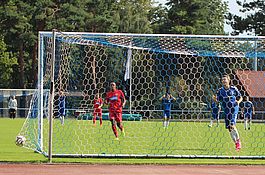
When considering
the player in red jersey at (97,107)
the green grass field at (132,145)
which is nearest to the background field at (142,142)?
the green grass field at (132,145)

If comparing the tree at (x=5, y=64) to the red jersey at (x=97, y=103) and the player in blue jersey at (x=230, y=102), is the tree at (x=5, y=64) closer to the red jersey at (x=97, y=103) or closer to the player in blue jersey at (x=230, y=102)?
the red jersey at (x=97, y=103)

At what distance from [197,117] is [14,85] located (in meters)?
40.2

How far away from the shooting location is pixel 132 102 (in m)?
31.4

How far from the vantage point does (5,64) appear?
66875mm

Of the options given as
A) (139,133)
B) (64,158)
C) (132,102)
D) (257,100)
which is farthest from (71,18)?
(64,158)

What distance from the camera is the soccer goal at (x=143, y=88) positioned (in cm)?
1741

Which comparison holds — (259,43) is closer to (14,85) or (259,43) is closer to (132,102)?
(132,102)

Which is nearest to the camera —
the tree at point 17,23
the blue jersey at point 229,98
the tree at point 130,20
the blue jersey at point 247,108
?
the blue jersey at point 229,98

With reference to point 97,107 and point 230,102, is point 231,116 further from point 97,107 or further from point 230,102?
point 97,107

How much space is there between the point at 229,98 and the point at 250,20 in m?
51.3

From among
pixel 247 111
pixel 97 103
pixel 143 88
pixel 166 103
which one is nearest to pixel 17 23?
pixel 247 111

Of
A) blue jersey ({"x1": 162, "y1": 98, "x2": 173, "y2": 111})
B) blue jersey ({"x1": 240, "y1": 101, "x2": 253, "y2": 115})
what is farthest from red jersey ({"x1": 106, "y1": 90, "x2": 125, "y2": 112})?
blue jersey ({"x1": 240, "y1": 101, "x2": 253, "y2": 115})

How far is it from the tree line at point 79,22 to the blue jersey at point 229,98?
45555 mm

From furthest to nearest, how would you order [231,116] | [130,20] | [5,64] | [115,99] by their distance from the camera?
1. [130,20]
2. [5,64]
3. [115,99]
4. [231,116]
